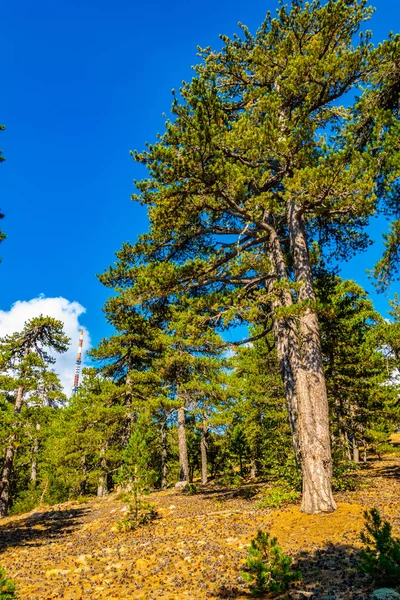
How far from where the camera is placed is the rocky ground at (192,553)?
15.3ft

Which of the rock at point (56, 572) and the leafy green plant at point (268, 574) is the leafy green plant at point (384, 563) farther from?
the rock at point (56, 572)

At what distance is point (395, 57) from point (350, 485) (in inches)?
415

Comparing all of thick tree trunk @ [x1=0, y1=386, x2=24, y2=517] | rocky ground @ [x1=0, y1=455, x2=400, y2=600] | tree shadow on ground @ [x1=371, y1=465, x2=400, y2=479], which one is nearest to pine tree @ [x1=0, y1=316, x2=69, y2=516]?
thick tree trunk @ [x1=0, y1=386, x2=24, y2=517]

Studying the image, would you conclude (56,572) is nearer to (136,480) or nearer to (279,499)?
(136,480)

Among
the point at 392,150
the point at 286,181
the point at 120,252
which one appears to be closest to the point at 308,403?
the point at 286,181

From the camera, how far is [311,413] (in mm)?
8070

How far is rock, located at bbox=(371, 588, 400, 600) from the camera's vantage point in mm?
3504

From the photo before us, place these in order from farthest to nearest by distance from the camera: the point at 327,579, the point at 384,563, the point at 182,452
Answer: the point at 182,452 → the point at 327,579 → the point at 384,563

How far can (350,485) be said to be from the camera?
952 centimetres

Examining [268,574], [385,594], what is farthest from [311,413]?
[385,594]

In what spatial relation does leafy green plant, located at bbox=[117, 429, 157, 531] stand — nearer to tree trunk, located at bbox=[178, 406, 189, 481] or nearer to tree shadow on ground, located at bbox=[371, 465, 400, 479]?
tree shadow on ground, located at bbox=[371, 465, 400, 479]

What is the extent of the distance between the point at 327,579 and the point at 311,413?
3.87 m

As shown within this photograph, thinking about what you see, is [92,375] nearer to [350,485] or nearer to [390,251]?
[350,485]

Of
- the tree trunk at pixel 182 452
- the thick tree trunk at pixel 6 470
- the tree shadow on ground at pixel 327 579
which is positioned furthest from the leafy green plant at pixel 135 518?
the thick tree trunk at pixel 6 470
